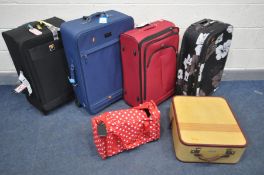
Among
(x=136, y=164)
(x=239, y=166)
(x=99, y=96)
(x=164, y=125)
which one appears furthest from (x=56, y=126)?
(x=239, y=166)

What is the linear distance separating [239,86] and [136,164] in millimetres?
1230

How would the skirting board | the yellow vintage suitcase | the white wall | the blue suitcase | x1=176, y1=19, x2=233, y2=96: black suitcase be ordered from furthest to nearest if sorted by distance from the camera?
1. the skirting board
2. the white wall
3. x1=176, y1=19, x2=233, y2=96: black suitcase
4. the blue suitcase
5. the yellow vintage suitcase

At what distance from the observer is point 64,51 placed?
1642mm

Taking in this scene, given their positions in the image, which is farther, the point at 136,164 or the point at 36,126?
the point at 36,126

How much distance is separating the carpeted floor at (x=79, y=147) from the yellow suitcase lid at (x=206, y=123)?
0.19 meters

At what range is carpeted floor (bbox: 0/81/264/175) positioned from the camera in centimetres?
142

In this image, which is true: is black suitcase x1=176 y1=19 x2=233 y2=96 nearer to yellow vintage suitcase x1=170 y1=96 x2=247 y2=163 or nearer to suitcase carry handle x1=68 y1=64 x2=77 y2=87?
yellow vintage suitcase x1=170 y1=96 x2=247 y2=163

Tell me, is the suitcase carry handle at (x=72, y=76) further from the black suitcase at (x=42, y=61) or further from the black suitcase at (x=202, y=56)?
the black suitcase at (x=202, y=56)

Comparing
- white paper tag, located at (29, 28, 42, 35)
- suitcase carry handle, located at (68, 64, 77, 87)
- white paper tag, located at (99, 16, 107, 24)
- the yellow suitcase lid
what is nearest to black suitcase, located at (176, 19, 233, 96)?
the yellow suitcase lid

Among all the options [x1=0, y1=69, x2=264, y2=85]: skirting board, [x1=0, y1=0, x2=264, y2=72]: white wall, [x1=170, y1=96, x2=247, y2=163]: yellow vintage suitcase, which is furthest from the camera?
[x1=0, y1=69, x2=264, y2=85]: skirting board

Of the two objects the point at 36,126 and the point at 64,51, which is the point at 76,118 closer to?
the point at 36,126

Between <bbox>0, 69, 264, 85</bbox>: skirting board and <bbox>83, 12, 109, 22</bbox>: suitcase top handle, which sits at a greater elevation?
<bbox>83, 12, 109, 22</bbox>: suitcase top handle

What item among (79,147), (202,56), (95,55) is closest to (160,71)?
(202,56)

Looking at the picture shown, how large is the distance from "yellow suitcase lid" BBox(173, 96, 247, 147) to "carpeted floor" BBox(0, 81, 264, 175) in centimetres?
19
